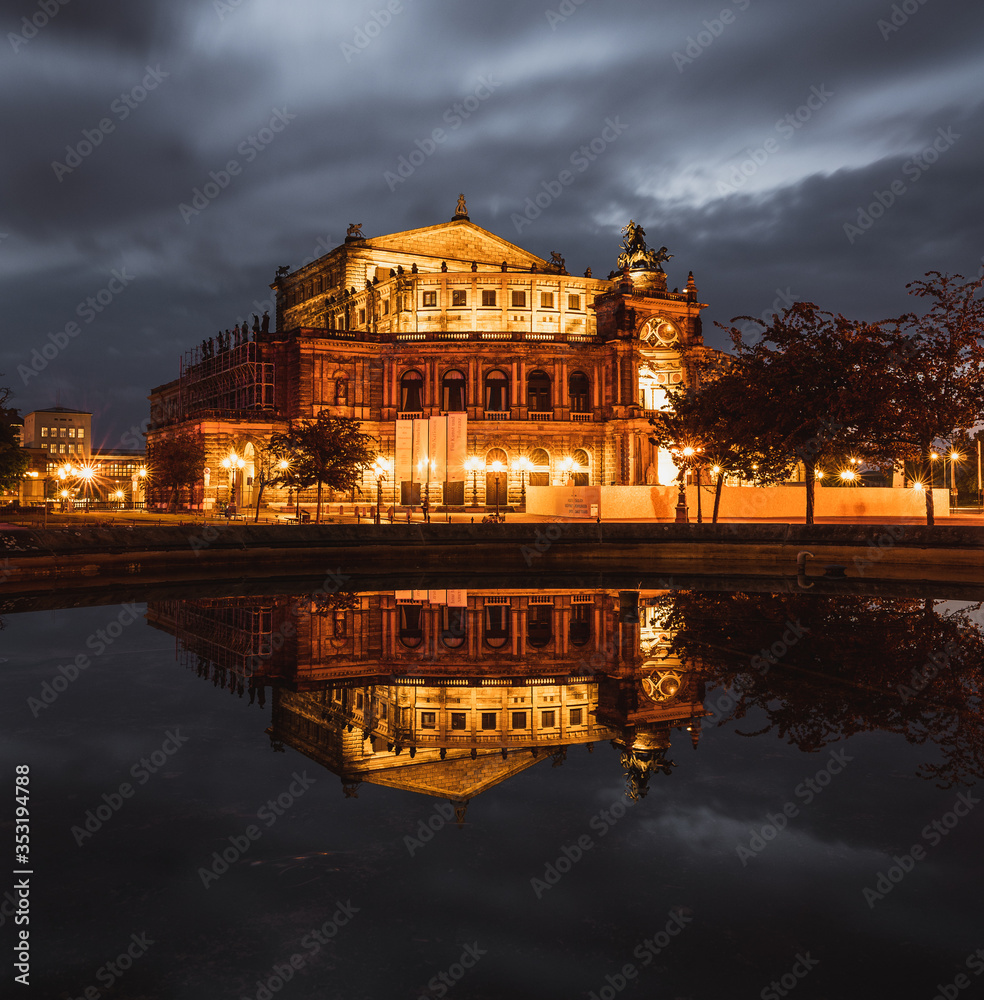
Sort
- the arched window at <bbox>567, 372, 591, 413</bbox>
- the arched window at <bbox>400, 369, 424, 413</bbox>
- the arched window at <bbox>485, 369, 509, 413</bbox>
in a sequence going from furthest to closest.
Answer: the arched window at <bbox>567, 372, 591, 413</bbox>, the arched window at <bbox>400, 369, 424, 413</bbox>, the arched window at <bbox>485, 369, 509, 413</bbox>

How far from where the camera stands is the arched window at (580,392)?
230 feet

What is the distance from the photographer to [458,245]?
82125 millimetres

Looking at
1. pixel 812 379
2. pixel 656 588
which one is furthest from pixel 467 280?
pixel 656 588

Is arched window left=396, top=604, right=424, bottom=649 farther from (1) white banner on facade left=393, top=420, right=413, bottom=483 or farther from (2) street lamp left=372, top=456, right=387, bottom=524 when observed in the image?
(2) street lamp left=372, top=456, right=387, bottom=524

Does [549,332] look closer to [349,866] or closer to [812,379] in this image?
[812,379]

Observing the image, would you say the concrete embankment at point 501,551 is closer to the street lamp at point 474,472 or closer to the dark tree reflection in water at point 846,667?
the dark tree reflection in water at point 846,667

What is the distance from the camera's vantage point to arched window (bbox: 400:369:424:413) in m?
68.7

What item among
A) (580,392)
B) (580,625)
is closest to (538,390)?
(580,392)

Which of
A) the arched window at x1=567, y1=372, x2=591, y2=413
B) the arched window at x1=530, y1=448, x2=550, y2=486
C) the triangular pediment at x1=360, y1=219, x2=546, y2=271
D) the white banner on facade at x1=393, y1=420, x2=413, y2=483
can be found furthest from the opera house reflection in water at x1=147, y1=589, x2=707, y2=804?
the triangular pediment at x1=360, y1=219, x2=546, y2=271

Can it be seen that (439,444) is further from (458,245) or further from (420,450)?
(458,245)

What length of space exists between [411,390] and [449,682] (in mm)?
58959

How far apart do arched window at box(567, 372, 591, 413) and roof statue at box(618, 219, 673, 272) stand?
555 inches

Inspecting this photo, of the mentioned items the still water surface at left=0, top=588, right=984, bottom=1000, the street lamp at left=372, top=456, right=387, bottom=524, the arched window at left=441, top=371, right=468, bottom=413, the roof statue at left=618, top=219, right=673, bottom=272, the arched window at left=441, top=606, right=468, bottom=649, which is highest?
the roof statue at left=618, top=219, right=673, bottom=272

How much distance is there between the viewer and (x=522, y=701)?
33.7 ft
